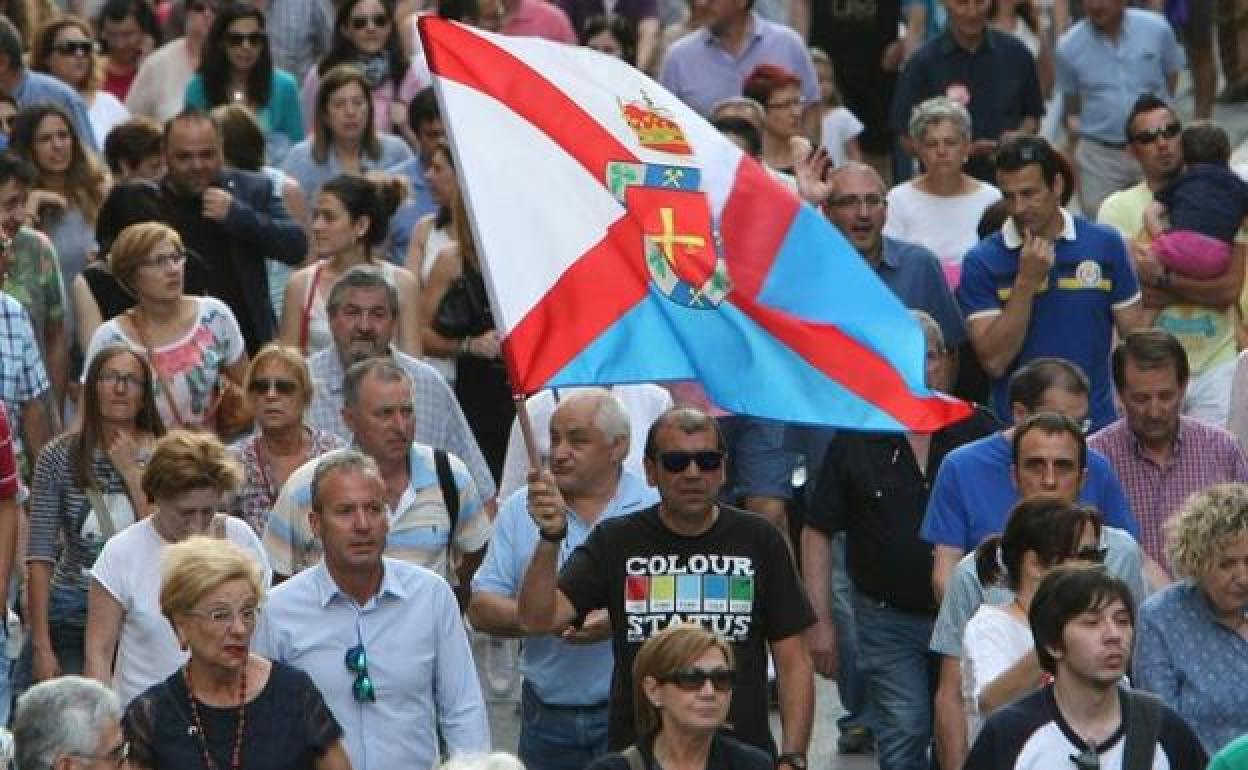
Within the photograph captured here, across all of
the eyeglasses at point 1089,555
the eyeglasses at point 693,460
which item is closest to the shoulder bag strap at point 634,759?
the eyeglasses at point 693,460

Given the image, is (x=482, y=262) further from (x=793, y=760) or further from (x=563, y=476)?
(x=563, y=476)

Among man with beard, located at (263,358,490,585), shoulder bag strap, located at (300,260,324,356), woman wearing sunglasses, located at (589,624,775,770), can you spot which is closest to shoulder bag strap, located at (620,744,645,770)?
woman wearing sunglasses, located at (589,624,775,770)

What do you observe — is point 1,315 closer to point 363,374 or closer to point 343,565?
point 363,374

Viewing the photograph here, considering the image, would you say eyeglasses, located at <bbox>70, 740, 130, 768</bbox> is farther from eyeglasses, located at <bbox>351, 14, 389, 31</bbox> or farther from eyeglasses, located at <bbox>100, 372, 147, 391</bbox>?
eyeglasses, located at <bbox>351, 14, 389, 31</bbox>

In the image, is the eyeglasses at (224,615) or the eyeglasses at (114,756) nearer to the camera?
the eyeglasses at (114,756)

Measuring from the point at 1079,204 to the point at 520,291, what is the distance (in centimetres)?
1022

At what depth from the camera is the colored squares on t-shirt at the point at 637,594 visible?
11.0 m

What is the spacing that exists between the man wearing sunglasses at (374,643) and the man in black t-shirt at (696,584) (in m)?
0.29

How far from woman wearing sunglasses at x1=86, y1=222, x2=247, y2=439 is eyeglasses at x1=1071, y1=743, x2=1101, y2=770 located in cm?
544

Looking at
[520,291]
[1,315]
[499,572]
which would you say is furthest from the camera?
[1,315]

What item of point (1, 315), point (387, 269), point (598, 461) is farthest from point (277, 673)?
point (387, 269)

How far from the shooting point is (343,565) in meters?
10.9

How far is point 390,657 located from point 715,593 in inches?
38.1

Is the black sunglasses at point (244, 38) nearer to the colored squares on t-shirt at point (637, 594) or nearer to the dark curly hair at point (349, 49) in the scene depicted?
the dark curly hair at point (349, 49)
